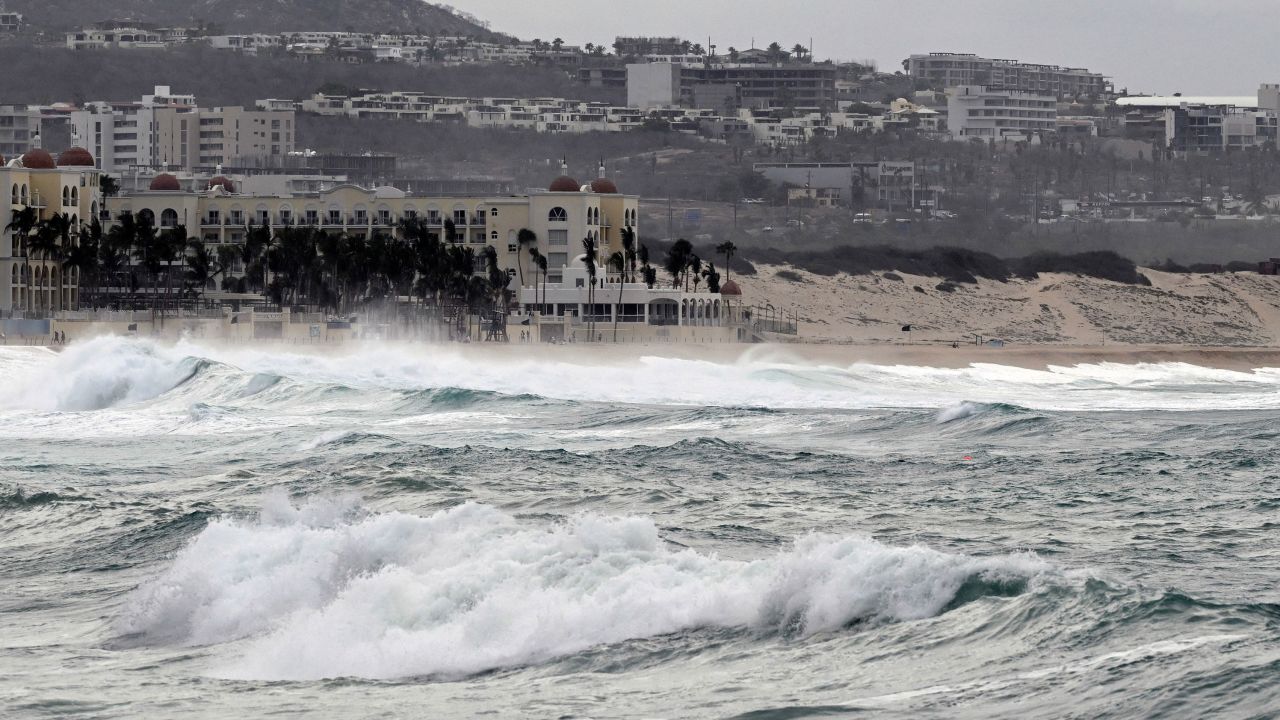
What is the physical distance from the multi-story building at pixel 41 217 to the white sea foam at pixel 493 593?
76390mm

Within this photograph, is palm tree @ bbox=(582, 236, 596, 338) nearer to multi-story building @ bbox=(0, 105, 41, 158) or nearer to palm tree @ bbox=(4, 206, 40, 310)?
palm tree @ bbox=(4, 206, 40, 310)

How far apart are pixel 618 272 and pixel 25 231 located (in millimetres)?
28466

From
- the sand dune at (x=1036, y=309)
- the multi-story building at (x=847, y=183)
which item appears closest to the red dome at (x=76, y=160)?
the sand dune at (x=1036, y=309)

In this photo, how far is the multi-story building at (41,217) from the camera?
97250mm

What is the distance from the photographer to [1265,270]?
141500 millimetres

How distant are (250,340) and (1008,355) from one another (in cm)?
3234

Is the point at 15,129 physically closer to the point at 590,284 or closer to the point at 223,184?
the point at 223,184

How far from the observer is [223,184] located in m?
118

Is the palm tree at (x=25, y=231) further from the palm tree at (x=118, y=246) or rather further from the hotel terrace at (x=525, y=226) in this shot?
the hotel terrace at (x=525, y=226)

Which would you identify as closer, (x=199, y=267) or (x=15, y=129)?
(x=199, y=267)

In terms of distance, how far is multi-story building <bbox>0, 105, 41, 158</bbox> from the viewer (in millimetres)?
194625

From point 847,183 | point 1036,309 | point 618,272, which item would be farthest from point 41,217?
point 847,183

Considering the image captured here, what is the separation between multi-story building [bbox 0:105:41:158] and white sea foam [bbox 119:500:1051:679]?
182793 millimetres

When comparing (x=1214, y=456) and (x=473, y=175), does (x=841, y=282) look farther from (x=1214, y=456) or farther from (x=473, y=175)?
(x=1214, y=456)
